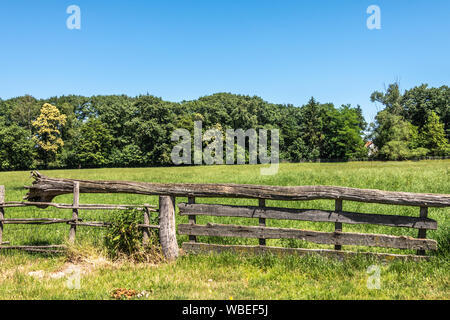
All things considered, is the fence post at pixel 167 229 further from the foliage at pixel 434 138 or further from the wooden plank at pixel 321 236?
the foliage at pixel 434 138

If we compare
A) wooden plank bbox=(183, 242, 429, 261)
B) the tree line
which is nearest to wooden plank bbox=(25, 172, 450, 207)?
wooden plank bbox=(183, 242, 429, 261)

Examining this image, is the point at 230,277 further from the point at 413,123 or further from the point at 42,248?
the point at 413,123

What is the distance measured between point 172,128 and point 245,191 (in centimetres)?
6028

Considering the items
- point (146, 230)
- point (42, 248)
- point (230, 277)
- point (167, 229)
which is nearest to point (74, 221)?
point (42, 248)

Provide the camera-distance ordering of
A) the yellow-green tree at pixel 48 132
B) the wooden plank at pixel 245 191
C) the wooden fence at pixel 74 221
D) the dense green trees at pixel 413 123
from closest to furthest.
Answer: the wooden plank at pixel 245 191 → the wooden fence at pixel 74 221 → the yellow-green tree at pixel 48 132 → the dense green trees at pixel 413 123

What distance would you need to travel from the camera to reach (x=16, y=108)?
7219cm

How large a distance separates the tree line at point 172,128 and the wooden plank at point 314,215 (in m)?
57.1

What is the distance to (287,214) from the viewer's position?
648 cm

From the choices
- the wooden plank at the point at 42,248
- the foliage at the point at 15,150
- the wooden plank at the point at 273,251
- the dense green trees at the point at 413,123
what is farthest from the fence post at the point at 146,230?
the foliage at the point at 15,150

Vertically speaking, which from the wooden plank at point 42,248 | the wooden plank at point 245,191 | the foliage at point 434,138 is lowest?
the wooden plank at point 42,248

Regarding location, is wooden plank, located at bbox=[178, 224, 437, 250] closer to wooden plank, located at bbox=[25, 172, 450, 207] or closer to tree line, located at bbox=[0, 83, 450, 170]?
wooden plank, located at bbox=[25, 172, 450, 207]

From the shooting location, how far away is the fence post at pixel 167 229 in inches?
259

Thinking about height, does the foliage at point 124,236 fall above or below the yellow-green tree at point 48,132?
below
